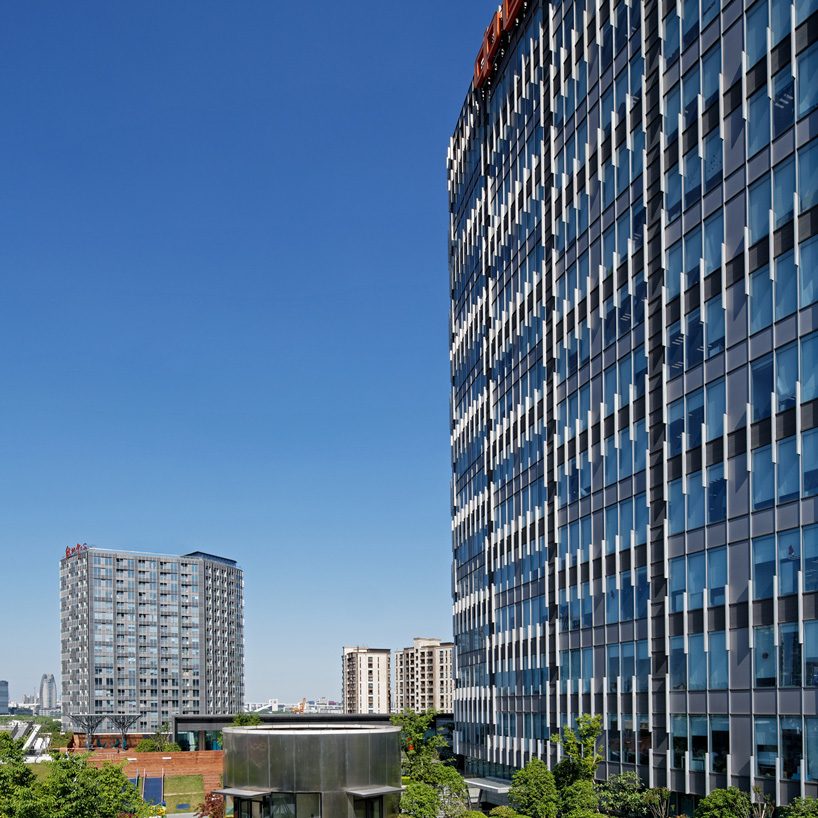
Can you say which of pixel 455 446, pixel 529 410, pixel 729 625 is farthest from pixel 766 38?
pixel 455 446

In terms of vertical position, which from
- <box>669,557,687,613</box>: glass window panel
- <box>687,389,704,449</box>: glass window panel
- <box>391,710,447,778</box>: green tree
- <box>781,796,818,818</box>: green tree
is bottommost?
<box>391,710,447,778</box>: green tree

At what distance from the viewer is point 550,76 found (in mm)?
78500

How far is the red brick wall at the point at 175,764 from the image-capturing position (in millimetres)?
107750

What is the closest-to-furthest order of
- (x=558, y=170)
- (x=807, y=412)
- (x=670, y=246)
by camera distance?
(x=807, y=412) < (x=670, y=246) < (x=558, y=170)

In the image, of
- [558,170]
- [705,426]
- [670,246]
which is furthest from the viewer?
[558,170]

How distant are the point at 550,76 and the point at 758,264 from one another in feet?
114

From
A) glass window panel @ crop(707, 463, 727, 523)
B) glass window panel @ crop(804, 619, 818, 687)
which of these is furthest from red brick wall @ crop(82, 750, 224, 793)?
glass window panel @ crop(804, 619, 818, 687)

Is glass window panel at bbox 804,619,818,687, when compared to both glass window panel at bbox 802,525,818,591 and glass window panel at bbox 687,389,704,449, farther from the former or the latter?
glass window panel at bbox 687,389,704,449

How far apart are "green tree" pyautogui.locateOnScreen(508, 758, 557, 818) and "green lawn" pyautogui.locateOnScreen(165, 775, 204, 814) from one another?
47.1 meters

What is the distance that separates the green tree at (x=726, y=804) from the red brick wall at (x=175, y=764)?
69652mm

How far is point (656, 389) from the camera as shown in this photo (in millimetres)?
58219

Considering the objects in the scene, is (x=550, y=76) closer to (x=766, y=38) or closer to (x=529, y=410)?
(x=529, y=410)

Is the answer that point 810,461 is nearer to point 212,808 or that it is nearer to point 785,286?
point 785,286

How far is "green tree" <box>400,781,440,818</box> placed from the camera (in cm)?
6369
